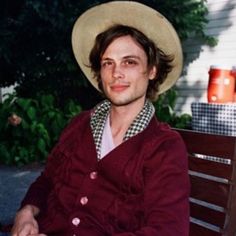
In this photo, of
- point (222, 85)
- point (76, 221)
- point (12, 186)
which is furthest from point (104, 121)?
point (12, 186)

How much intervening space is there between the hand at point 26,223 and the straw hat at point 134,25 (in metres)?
0.74

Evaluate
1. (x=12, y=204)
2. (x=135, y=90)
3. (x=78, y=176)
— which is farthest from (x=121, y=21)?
(x=12, y=204)

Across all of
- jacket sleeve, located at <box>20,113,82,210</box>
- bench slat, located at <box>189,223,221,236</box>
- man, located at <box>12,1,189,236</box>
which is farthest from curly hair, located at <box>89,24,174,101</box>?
bench slat, located at <box>189,223,221,236</box>

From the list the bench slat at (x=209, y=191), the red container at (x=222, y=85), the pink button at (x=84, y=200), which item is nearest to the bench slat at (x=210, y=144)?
the bench slat at (x=209, y=191)

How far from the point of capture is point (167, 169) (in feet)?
5.26

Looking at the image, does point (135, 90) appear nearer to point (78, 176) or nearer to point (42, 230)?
point (78, 176)

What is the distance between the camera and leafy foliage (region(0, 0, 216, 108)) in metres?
6.57

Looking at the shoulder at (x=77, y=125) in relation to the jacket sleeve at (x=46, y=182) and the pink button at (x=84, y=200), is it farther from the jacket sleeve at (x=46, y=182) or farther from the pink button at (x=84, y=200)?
the pink button at (x=84, y=200)

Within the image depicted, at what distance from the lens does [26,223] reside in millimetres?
1866

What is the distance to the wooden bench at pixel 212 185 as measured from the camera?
192 cm

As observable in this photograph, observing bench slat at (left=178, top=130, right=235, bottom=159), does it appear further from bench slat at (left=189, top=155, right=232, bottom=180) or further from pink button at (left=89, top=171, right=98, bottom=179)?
pink button at (left=89, top=171, right=98, bottom=179)

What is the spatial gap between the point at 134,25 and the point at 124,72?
205 mm

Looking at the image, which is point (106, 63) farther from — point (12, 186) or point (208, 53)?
point (208, 53)

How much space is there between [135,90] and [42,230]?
677 mm
